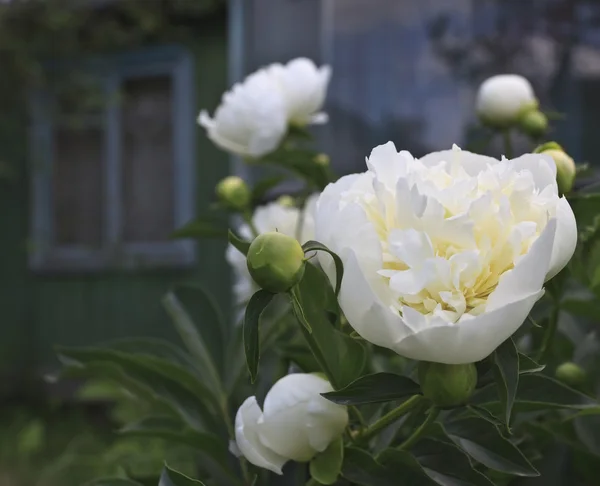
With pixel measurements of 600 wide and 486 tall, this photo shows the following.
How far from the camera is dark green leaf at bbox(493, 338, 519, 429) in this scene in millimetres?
304

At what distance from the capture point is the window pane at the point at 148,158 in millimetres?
3545

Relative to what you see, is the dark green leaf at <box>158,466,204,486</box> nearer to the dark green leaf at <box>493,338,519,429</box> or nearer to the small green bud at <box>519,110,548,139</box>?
the dark green leaf at <box>493,338,519,429</box>

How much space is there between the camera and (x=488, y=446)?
1.26ft

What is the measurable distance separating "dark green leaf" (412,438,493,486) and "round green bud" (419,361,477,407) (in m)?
0.07

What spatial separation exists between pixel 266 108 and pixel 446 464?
15.9 inches

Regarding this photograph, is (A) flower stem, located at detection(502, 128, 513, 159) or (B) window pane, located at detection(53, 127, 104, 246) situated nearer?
(A) flower stem, located at detection(502, 128, 513, 159)

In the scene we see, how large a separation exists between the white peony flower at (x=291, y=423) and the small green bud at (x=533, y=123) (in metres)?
0.37

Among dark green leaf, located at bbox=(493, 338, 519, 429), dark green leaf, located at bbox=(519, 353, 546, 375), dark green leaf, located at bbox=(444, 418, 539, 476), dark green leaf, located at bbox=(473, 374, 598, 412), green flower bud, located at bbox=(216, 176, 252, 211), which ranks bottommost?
green flower bud, located at bbox=(216, 176, 252, 211)

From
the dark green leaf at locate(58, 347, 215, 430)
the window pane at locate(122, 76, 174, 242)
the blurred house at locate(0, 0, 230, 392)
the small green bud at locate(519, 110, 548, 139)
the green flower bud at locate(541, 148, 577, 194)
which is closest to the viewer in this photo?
the green flower bud at locate(541, 148, 577, 194)

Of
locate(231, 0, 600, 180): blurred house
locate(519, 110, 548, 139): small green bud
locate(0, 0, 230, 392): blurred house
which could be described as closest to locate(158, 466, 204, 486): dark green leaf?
locate(519, 110, 548, 139): small green bud

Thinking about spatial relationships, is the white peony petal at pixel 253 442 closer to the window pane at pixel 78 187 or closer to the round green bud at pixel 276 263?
the round green bud at pixel 276 263

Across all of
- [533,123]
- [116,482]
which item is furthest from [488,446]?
[533,123]

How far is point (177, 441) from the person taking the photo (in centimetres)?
49

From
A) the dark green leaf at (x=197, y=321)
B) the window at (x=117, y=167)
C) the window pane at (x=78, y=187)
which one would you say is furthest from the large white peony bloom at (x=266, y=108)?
the window pane at (x=78, y=187)
